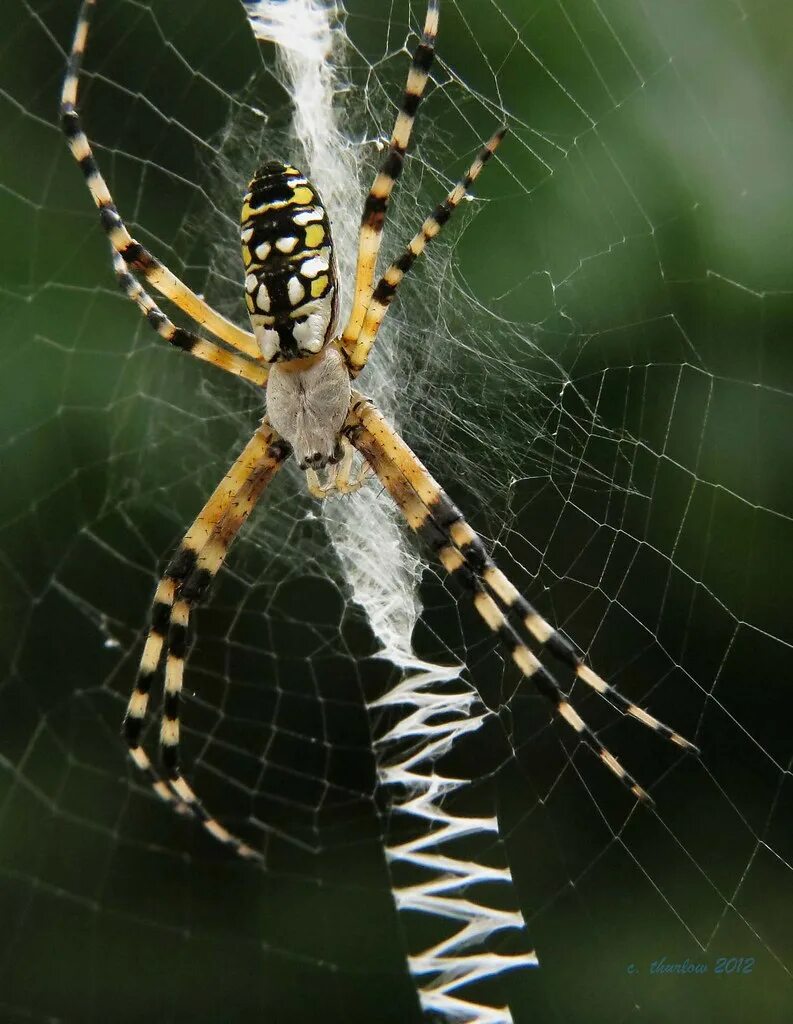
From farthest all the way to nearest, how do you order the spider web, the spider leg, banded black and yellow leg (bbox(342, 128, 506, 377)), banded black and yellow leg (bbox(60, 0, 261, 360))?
the spider web, banded black and yellow leg (bbox(60, 0, 261, 360)), the spider leg, banded black and yellow leg (bbox(342, 128, 506, 377))

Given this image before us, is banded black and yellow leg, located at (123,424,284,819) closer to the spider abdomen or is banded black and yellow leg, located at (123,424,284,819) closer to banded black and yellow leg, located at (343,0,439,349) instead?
the spider abdomen

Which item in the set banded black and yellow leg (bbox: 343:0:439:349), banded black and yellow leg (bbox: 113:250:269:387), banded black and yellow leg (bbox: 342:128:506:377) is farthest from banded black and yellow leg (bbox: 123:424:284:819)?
banded black and yellow leg (bbox: 343:0:439:349)

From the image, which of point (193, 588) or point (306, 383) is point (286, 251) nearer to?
point (306, 383)

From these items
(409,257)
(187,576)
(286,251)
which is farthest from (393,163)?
(187,576)

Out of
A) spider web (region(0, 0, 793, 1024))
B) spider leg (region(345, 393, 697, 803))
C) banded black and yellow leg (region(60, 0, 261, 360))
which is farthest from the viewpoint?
spider web (region(0, 0, 793, 1024))

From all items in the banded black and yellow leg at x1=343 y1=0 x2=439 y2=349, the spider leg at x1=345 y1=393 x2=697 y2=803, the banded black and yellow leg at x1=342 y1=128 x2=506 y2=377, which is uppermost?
the banded black and yellow leg at x1=343 y1=0 x2=439 y2=349

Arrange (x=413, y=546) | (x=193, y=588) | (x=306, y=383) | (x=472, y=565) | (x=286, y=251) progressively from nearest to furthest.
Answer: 1. (x=286, y=251)
2. (x=472, y=565)
3. (x=306, y=383)
4. (x=193, y=588)
5. (x=413, y=546)

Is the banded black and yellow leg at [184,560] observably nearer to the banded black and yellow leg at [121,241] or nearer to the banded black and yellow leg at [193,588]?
the banded black and yellow leg at [193,588]

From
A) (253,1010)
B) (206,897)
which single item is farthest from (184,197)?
(253,1010)
